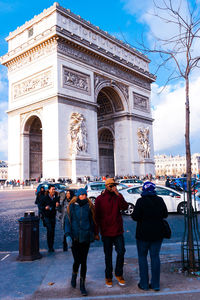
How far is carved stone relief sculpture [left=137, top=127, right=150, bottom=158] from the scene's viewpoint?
3488 centimetres

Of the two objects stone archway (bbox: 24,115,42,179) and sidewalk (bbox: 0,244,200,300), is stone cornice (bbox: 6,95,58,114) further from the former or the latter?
sidewalk (bbox: 0,244,200,300)

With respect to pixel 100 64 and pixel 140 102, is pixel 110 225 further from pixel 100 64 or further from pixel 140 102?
pixel 140 102

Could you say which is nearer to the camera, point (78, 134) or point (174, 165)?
point (78, 134)

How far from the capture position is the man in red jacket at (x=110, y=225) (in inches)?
162

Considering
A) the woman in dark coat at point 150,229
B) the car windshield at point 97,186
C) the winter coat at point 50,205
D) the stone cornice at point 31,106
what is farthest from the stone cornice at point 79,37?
the woman in dark coat at point 150,229

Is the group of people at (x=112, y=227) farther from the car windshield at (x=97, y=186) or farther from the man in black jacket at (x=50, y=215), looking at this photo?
the car windshield at (x=97, y=186)

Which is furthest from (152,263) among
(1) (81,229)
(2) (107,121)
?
(2) (107,121)

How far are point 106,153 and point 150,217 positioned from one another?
34779mm

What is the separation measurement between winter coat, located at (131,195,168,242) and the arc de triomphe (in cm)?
2137

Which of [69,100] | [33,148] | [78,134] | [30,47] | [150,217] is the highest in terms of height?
[30,47]

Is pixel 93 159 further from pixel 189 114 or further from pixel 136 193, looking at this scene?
pixel 189 114

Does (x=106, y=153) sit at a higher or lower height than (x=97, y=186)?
higher

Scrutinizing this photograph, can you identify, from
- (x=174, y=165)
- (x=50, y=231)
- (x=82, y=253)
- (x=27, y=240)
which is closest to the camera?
(x=82, y=253)

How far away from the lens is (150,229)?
3904mm
